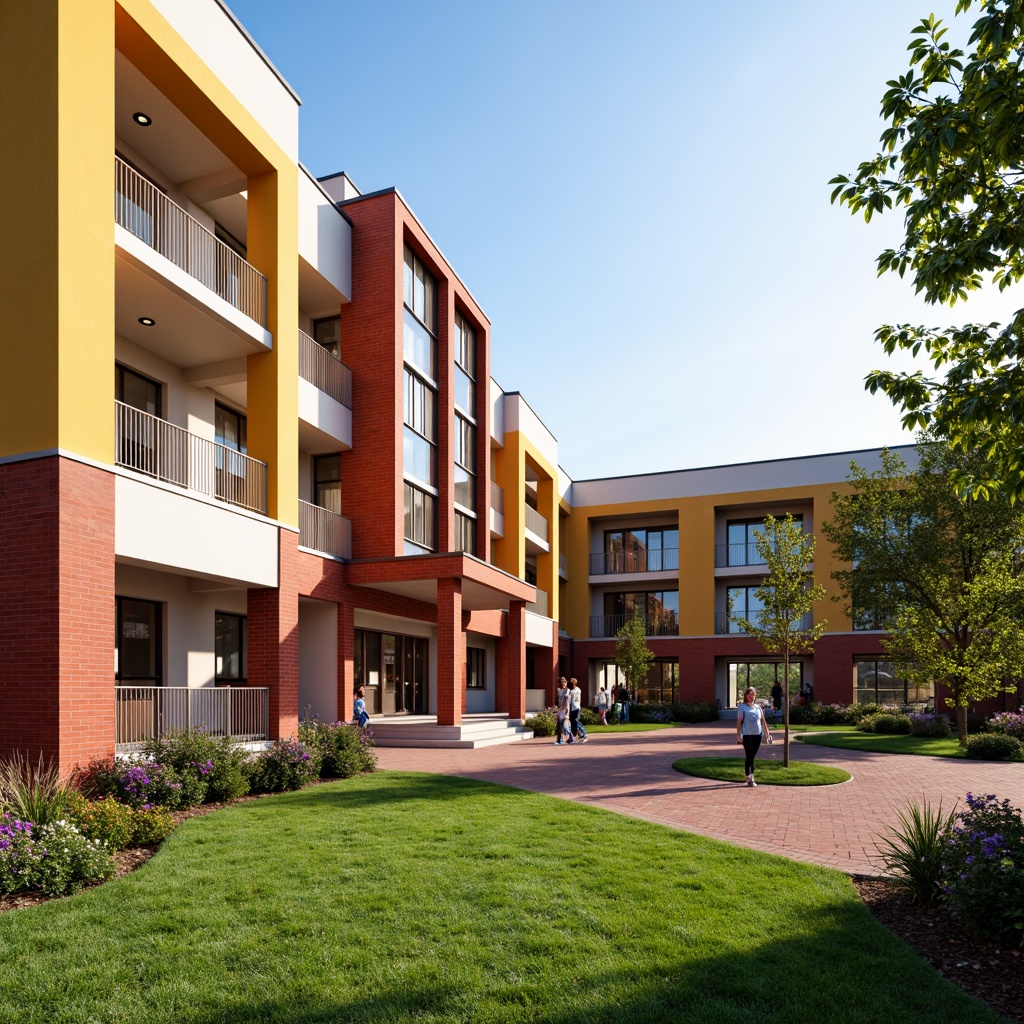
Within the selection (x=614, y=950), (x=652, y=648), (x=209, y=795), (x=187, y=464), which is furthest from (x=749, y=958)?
(x=652, y=648)

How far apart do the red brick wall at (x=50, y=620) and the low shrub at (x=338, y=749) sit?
4.14 meters

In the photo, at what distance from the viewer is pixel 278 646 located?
16.9 metres

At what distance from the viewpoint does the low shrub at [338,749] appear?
15.2 metres

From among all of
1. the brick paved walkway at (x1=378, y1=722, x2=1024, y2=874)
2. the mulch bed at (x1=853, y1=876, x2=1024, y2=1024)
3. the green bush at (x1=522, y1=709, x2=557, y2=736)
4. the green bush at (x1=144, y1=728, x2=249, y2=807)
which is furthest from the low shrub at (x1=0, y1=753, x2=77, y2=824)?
the green bush at (x1=522, y1=709, x2=557, y2=736)

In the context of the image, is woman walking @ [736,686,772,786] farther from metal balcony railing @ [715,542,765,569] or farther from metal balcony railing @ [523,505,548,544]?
metal balcony railing @ [715,542,765,569]

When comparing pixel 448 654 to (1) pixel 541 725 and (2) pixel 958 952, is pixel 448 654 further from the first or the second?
(2) pixel 958 952

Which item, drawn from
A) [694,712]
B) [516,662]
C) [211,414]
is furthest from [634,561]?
[211,414]

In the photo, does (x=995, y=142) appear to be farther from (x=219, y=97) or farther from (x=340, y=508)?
(x=340, y=508)

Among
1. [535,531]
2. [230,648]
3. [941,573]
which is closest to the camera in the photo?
[230,648]

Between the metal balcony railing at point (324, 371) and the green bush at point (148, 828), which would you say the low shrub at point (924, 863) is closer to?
the green bush at point (148, 828)

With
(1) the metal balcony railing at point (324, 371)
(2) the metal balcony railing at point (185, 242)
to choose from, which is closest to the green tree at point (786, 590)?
(1) the metal balcony railing at point (324, 371)

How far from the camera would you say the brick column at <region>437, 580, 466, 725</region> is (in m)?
22.1

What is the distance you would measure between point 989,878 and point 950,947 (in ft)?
1.98

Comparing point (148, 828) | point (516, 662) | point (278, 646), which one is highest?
point (278, 646)
